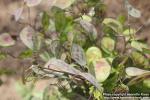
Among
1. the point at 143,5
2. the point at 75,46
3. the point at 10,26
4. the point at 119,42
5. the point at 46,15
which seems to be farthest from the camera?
the point at 10,26

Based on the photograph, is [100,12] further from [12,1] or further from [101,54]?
[12,1]

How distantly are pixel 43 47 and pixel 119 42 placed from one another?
0.99 ft

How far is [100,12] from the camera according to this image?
1.38 metres

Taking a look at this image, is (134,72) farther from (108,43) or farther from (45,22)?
(45,22)

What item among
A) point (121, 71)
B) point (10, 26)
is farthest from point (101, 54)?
point (10, 26)

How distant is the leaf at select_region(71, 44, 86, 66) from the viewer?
1081mm

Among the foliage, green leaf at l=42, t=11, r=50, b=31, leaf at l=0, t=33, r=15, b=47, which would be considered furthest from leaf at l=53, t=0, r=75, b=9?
leaf at l=0, t=33, r=15, b=47

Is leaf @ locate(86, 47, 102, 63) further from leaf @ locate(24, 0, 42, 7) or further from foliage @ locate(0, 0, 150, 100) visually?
leaf @ locate(24, 0, 42, 7)

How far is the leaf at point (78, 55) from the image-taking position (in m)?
1.08

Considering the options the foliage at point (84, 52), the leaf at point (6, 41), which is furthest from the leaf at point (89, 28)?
the leaf at point (6, 41)

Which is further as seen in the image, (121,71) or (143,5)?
(143,5)

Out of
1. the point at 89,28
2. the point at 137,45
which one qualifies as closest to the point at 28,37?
the point at 89,28

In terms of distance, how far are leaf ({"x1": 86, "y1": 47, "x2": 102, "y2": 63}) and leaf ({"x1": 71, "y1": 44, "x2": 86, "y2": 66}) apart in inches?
2.9

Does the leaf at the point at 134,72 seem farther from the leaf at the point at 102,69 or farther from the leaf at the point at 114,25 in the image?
the leaf at the point at 114,25
